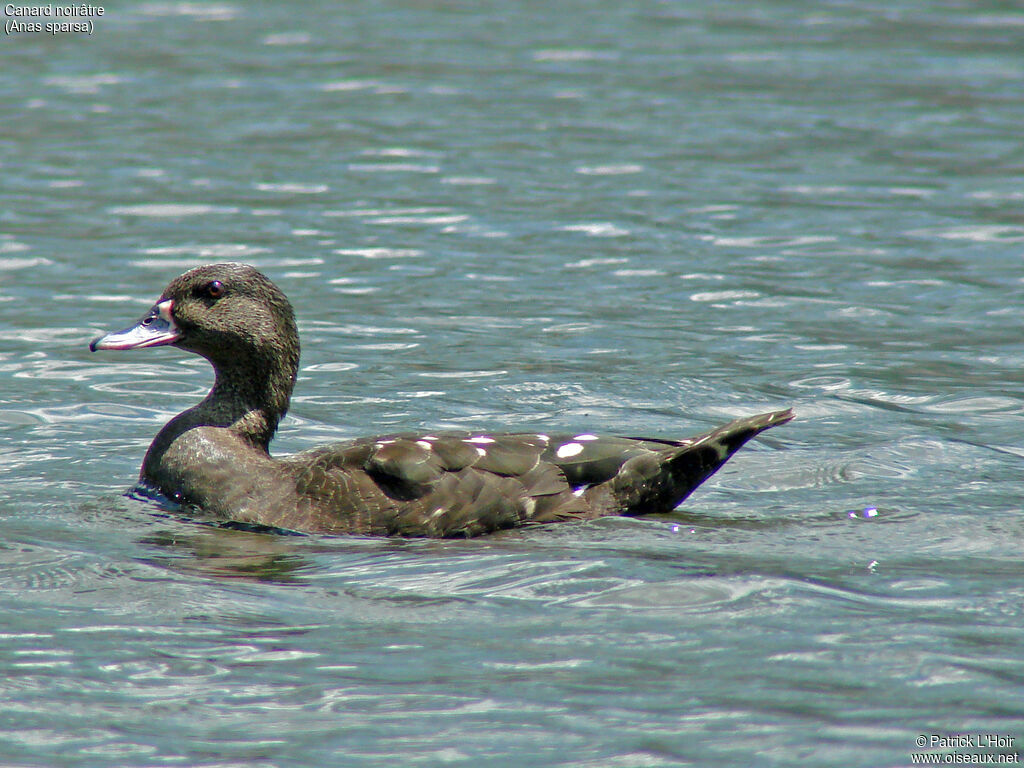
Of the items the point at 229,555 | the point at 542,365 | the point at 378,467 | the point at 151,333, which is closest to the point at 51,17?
the point at 542,365

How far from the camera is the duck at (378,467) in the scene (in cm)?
768

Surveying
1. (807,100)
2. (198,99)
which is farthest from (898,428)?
(198,99)

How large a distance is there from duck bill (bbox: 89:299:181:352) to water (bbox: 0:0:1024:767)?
2.59 ft

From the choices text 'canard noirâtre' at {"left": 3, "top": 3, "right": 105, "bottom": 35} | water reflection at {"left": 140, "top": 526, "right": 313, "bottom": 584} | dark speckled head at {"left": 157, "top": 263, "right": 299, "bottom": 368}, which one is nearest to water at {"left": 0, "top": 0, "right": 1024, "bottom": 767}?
water reflection at {"left": 140, "top": 526, "right": 313, "bottom": 584}

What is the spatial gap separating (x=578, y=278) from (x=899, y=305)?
8.56ft

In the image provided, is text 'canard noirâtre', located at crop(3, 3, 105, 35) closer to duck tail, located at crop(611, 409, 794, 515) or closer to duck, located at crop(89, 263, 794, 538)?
duck, located at crop(89, 263, 794, 538)

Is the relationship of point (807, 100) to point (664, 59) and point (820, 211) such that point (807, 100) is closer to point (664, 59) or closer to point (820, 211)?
point (664, 59)

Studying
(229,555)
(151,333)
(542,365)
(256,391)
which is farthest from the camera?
(542,365)

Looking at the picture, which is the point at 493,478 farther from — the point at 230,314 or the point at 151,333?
the point at 151,333

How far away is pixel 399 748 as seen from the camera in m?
5.45

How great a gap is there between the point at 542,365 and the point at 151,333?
3.24 metres

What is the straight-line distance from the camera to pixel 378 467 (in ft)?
25.4

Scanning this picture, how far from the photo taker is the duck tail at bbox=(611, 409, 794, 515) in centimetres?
785

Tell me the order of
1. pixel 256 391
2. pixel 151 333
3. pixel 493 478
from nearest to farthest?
pixel 493 478
pixel 151 333
pixel 256 391
